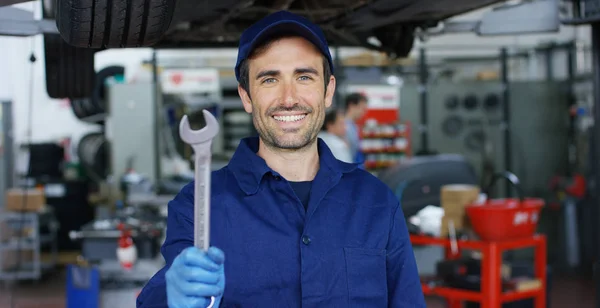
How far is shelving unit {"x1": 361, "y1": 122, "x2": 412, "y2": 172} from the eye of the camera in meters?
8.95

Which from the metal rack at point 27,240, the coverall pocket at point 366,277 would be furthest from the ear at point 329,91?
the metal rack at point 27,240

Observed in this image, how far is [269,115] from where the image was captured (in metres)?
1.71

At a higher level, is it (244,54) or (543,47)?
(543,47)

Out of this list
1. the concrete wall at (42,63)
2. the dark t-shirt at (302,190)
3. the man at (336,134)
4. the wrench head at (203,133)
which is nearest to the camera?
the wrench head at (203,133)

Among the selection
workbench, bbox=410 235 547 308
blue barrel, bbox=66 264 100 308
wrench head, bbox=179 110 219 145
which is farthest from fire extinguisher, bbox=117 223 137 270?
wrench head, bbox=179 110 219 145

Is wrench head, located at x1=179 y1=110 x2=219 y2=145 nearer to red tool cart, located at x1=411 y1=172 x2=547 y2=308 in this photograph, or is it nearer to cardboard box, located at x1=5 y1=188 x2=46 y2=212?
red tool cart, located at x1=411 y1=172 x2=547 y2=308

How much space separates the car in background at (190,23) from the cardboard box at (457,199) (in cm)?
89

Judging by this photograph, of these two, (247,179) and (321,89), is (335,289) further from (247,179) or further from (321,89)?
(321,89)

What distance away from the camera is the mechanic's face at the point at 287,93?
5.58 feet

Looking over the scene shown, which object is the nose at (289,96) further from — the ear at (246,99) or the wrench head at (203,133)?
the wrench head at (203,133)

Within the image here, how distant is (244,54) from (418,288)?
67 cm

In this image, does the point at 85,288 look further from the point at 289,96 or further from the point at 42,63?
the point at 42,63

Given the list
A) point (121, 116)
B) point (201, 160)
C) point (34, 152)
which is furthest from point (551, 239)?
point (201, 160)

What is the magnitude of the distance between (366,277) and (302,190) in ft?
0.83
